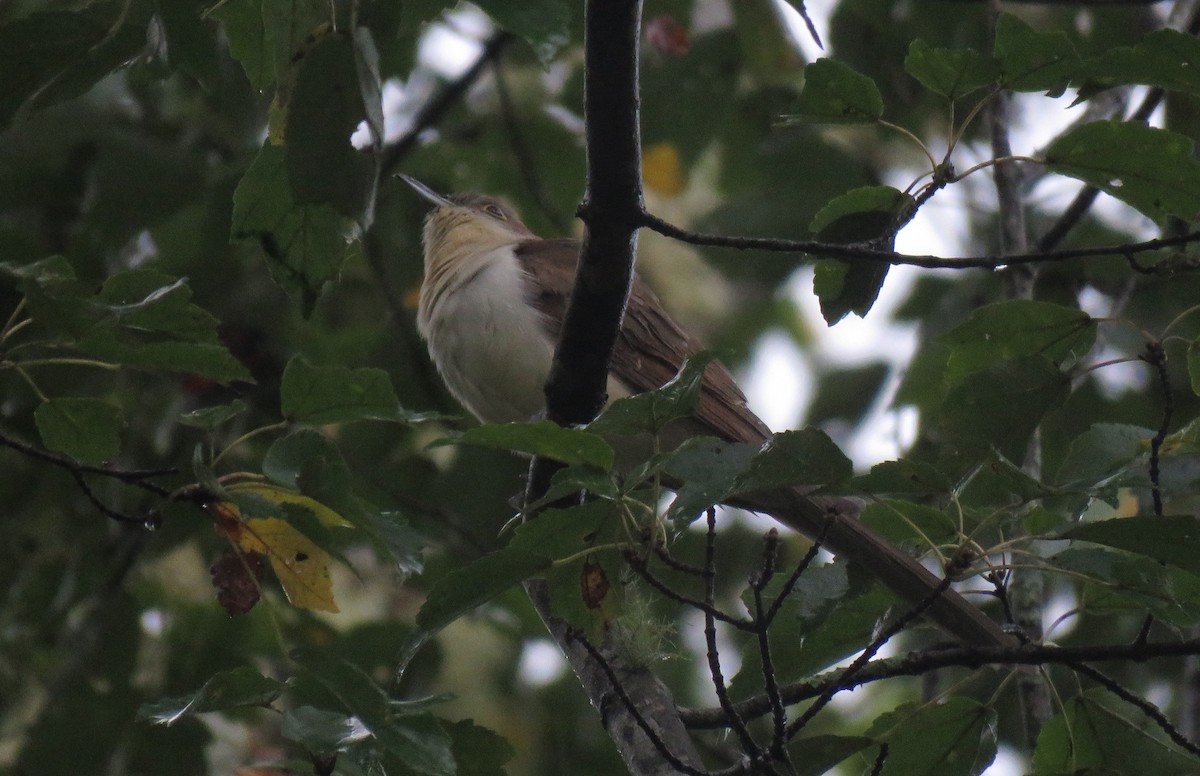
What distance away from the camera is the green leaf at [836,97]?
7.97ft

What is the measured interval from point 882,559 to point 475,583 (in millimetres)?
1829

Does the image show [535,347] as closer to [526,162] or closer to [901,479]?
[526,162]

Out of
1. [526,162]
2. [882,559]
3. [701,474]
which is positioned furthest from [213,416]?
[526,162]

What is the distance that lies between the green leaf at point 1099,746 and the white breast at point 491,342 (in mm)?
2109

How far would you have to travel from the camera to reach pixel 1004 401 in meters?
2.69

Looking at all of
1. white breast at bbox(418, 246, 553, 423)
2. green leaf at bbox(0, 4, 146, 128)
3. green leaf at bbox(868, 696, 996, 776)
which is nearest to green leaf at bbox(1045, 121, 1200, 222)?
green leaf at bbox(868, 696, 996, 776)

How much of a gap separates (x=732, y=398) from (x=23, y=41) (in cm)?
289

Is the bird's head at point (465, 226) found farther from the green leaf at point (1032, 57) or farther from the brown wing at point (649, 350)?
the green leaf at point (1032, 57)

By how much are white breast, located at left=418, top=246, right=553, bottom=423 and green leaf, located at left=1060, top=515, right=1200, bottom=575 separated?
2.31 m

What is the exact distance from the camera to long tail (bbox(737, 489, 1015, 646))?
3.47 metres

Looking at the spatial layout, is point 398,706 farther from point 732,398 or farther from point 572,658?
point 732,398

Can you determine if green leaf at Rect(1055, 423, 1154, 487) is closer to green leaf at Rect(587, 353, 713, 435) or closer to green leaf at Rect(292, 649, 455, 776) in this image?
green leaf at Rect(587, 353, 713, 435)

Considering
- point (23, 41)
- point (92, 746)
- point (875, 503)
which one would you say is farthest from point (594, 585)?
point (92, 746)

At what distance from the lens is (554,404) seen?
3.29 meters
